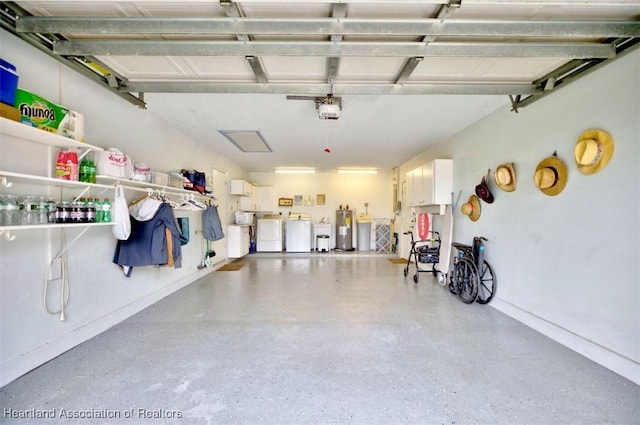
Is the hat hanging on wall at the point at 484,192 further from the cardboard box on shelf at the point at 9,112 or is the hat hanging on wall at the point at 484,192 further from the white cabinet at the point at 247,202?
the white cabinet at the point at 247,202

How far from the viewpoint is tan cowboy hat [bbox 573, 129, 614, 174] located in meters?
1.89

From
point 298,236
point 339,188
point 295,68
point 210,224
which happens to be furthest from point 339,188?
point 295,68

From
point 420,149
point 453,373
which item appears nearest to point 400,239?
point 420,149

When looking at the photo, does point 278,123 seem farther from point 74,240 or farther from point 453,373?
point 453,373

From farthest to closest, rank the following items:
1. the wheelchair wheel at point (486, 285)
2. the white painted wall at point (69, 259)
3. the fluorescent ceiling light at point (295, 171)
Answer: the fluorescent ceiling light at point (295, 171) < the wheelchair wheel at point (486, 285) < the white painted wall at point (69, 259)

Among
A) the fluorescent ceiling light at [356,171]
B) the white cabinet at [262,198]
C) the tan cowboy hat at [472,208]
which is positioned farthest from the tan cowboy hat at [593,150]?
the white cabinet at [262,198]

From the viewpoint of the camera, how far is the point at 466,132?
12.2 feet

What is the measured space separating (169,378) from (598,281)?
3.39 metres

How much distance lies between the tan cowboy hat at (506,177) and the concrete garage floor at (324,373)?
1510 millimetres

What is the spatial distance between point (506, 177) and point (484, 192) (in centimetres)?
37

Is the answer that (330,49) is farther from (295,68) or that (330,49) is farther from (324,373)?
(324,373)

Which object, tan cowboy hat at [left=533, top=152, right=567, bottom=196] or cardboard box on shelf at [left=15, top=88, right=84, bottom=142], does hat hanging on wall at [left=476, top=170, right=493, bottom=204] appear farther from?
cardboard box on shelf at [left=15, top=88, right=84, bottom=142]

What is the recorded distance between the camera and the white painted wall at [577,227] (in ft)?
5.82

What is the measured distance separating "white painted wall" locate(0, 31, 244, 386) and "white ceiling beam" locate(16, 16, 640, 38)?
51cm
